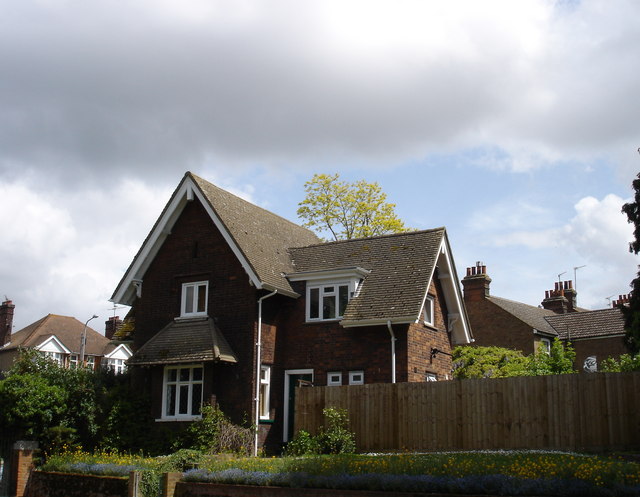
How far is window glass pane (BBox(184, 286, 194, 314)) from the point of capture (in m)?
28.7

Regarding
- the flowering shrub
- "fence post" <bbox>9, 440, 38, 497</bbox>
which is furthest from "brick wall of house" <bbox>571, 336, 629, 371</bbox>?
"fence post" <bbox>9, 440, 38, 497</bbox>

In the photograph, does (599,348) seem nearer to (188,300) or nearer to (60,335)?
(188,300)

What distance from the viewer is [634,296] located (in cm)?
2427

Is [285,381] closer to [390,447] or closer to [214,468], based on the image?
[390,447]

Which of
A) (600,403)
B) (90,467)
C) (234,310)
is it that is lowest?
(90,467)

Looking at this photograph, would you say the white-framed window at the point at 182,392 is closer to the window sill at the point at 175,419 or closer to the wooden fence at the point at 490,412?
the window sill at the point at 175,419

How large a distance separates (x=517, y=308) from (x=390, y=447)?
2674 centimetres

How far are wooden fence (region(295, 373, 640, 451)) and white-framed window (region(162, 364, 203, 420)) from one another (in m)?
4.41

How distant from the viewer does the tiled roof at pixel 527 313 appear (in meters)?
44.4

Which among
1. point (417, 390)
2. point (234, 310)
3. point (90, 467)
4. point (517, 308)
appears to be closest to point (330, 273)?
point (234, 310)

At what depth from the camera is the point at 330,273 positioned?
90.3 ft

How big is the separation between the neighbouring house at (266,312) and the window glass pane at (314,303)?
4 cm

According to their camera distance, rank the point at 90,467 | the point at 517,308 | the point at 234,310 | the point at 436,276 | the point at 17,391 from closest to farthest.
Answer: the point at 90,467
the point at 17,391
the point at 234,310
the point at 436,276
the point at 517,308

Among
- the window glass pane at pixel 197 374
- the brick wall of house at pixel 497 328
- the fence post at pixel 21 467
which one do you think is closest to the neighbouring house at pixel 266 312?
the window glass pane at pixel 197 374
